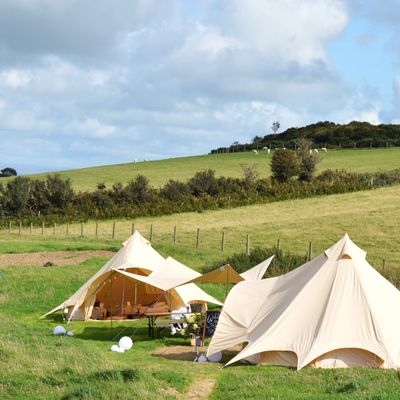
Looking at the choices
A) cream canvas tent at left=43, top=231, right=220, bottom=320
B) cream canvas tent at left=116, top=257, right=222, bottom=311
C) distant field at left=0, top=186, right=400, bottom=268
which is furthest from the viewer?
distant field at left=0, top=186, right=400, bottom=268

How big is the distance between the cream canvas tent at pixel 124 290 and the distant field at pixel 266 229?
357 inches

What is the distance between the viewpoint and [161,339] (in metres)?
21.0

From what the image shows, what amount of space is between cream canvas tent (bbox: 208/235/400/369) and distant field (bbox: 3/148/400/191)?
61.1 m

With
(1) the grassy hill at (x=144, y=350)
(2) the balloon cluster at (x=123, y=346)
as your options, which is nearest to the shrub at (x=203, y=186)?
(1) the grassy hill at (x=144, y=350)

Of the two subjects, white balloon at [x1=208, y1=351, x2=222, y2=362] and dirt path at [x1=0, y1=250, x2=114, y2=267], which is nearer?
white balloon at [x1=208, y1=351, x2=222, y2=362]

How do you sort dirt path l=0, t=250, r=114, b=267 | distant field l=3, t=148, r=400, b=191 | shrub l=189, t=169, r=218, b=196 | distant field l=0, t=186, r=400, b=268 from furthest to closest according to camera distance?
distant field l=3, t=148, r=400, b=191, shrub l=189, t=169, r=218, b=196, distant field l=0, t=186, r=400, b=268, dirt path l=0, t=250, r=114, b=267

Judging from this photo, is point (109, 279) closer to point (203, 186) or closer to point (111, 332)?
point (111, 332)

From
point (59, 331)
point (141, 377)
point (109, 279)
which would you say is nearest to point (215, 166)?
point (109, 279)

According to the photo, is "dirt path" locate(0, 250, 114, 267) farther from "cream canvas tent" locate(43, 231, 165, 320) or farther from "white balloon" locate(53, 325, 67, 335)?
"white balloon" locate(53, 325, 67, 335)

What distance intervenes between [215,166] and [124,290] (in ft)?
231

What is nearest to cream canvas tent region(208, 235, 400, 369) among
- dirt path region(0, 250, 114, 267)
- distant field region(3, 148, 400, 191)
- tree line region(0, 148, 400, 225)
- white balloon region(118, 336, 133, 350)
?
white balloon region(118, 336, 133, 350)

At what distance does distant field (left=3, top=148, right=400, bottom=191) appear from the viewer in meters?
83.6

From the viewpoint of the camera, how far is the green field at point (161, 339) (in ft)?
42.5

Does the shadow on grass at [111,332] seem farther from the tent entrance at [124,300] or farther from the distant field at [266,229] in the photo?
the distant field at [266,229]
